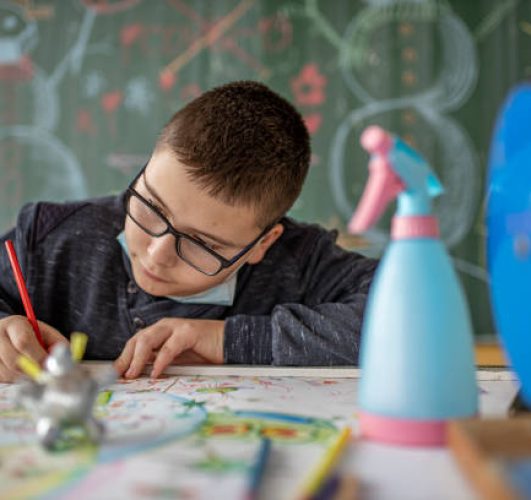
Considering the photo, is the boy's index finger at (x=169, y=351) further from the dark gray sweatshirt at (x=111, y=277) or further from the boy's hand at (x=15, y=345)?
the dark gray sweatshirt at (x=111, y=277)

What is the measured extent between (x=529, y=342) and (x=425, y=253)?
10cm

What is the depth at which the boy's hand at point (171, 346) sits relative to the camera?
2.36 ft

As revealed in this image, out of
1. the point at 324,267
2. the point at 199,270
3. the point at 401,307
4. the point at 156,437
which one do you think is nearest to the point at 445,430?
the point at 401,307

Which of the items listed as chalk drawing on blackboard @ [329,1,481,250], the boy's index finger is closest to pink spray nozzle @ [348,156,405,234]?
the boy's index finger

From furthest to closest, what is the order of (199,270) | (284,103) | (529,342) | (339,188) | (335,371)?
1. (339,188)
2. (284,103)
3. (199,270)
4. (335,371)
5. (529,342)

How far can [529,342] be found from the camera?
464mm

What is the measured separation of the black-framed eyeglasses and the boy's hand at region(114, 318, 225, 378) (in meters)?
0.09

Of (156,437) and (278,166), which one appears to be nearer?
(156,437)

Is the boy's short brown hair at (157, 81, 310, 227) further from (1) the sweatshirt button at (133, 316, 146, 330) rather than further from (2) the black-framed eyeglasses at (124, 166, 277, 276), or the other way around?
(1) the sweatshirt button at (133, 316, 146, 330)

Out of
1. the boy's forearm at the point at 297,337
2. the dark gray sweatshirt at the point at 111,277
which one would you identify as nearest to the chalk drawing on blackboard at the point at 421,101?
the dark gray sweatshirt at the point at 111,277

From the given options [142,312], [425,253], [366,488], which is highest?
[425,253]

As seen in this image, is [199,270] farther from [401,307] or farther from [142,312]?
[401,307]

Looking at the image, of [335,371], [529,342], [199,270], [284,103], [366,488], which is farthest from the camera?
[284,103]

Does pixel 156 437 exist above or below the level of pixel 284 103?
below
